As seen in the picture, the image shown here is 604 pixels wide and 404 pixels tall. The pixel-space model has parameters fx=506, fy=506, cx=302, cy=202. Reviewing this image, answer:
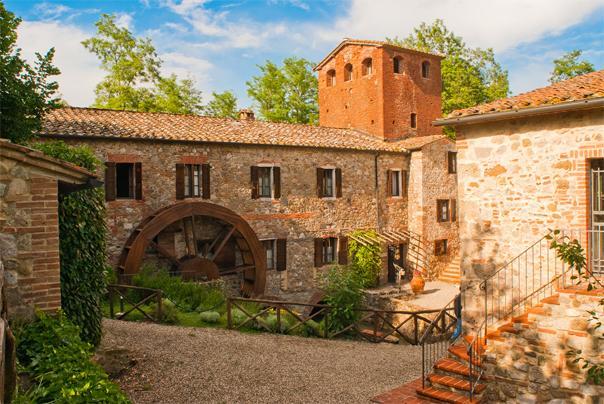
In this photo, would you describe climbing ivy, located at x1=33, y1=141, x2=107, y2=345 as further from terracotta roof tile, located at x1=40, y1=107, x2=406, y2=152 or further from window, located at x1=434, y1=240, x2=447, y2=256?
window, located at x1=434, y1=240, x2=447, y2=256

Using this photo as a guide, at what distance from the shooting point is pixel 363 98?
71.1 ft

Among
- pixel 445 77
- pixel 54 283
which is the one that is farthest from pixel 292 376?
pixel 445 77

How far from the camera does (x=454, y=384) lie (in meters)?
7.03

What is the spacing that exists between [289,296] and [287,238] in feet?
5.98

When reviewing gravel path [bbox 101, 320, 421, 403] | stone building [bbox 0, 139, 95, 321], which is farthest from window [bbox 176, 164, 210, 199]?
stone building [bbox 0, 139, 95, 321]

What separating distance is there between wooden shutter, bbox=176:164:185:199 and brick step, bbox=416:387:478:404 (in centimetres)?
900

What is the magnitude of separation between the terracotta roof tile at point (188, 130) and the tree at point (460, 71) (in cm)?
947

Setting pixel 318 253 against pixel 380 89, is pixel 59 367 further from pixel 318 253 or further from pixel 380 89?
pixel 380 89

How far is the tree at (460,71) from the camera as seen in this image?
26.6 m

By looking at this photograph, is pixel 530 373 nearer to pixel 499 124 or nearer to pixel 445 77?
pixel 499 124

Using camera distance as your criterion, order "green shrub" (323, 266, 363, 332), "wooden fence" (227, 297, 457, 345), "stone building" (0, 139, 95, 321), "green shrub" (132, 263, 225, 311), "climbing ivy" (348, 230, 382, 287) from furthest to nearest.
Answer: "climbing ivy" (348, 230, 382, 287)
"green shrub" (132, 263, 225, 311)
"green shrub" (323, 266, 363, 332)
"wooden fence" (227, 297, 457, 345)
"stone building" (0, 139, 95, 321)

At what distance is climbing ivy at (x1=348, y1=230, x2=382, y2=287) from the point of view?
1712 centimetres

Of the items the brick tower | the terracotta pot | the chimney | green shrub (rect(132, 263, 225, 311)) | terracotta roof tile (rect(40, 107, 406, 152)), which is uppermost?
the brick tower

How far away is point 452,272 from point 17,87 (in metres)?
15.7
